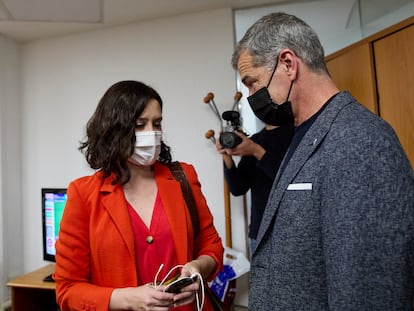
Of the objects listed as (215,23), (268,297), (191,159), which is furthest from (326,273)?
(215,23)

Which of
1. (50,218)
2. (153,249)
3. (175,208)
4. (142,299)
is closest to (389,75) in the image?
(175,208)

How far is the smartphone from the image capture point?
30.4 inches

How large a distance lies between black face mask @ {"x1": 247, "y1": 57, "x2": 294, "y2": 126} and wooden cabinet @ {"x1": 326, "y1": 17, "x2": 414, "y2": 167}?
3.10ft

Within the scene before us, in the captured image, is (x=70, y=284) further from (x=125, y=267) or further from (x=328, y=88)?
(x=328, y=88)

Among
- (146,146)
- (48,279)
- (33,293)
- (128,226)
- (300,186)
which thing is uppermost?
(146,146)

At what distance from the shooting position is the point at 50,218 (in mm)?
2043

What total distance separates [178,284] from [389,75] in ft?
4.76

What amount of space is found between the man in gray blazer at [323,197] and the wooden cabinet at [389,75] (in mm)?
968

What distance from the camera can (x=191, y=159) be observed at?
2191 mm

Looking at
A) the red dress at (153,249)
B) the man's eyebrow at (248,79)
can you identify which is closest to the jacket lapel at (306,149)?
the man's eyebrow at (248,79)

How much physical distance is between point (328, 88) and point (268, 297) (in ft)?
1.71

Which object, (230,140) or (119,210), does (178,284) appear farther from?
(230,140)

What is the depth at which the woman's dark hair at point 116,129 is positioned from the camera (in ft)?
3.19

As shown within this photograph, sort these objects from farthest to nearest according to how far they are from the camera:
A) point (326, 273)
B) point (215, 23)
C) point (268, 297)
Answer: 1. point (215, 23)
2. point (268, 297)
3. point (326, 273)
